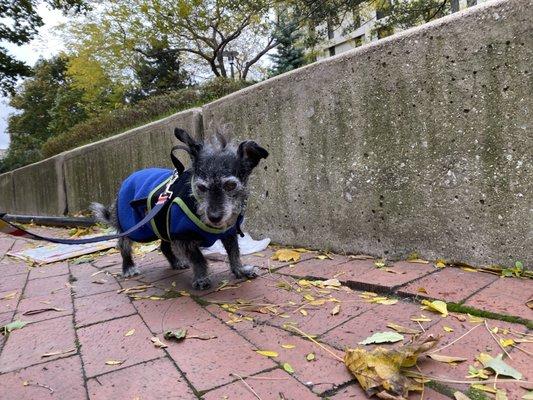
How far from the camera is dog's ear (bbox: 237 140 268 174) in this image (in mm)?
2656

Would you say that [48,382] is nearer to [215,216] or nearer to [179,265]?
[215,216]

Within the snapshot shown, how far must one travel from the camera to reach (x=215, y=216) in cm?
250

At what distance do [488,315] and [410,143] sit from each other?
1.27 meters

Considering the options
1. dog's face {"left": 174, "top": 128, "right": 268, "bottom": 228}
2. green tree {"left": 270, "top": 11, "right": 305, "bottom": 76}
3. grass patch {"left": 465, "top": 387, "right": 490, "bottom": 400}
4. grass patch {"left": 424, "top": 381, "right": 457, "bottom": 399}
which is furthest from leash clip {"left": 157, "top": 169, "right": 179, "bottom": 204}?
green tree {"left": 270, "top": 11, "right": 305, "bottom": 76}

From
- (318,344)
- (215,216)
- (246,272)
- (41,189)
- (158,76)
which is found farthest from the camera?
(158,76)

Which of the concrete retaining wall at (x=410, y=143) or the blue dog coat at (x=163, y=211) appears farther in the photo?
the blue dog coat at (x=163, y=211)

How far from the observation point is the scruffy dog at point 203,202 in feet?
8.41

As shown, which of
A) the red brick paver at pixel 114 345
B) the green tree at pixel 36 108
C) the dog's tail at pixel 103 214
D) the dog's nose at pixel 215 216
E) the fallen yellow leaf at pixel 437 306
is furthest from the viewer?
the green tree at pixel 36 108

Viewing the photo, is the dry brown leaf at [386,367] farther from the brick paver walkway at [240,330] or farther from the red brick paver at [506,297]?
the red brick paver at [506,297]

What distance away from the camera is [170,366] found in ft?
5.82

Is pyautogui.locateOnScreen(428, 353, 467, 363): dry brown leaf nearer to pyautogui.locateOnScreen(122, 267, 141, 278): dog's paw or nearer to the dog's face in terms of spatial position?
the dog's face

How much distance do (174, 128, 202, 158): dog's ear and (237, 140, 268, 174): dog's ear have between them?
272 mm

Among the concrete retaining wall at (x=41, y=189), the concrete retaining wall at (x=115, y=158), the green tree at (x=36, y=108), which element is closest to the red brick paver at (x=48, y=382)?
the concrete retaining wall at (x=115, y=158)

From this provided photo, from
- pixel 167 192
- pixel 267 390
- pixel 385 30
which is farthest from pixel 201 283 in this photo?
pixel 385 30
